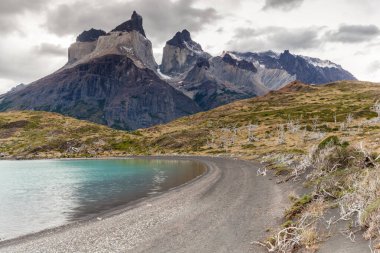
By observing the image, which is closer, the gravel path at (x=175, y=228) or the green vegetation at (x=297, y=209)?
the gravel path at (x=175, y=228)

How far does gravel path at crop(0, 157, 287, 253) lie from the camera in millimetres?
23875

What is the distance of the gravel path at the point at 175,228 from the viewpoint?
2388 centimetres

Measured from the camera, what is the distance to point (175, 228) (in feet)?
93.6

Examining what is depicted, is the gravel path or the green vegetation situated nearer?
the gravel path

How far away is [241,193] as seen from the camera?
141 ft

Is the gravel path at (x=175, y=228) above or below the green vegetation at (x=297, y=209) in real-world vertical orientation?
below

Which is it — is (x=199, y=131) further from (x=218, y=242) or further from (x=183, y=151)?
(x=218, y=242)

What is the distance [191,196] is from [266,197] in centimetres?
1018

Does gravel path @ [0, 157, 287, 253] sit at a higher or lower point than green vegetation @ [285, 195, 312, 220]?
lower

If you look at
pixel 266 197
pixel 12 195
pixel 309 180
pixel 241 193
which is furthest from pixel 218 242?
pixel 12 195

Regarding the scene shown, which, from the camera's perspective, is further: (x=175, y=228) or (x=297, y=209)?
(x=175, y=228)

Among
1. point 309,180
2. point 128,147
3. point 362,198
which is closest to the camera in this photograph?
point 362,198

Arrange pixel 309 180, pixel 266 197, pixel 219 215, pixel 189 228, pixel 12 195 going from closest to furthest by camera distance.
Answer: pixel 189 228
pixel 219 215
pixel 266 197
pixel 309 180
pixel 12 195

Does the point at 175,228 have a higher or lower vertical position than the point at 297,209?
lower
